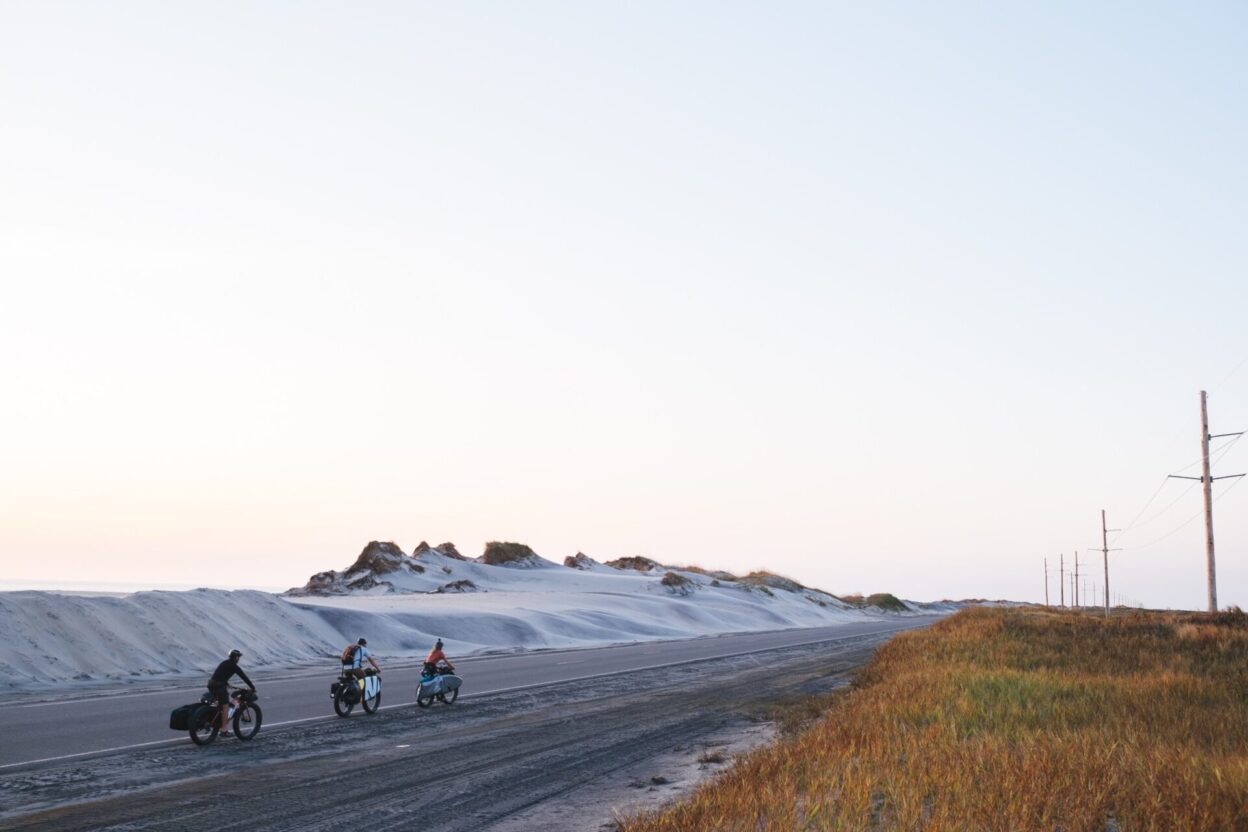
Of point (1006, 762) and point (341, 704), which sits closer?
point (1006, 762)

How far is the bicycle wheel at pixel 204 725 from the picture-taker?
1425 cm

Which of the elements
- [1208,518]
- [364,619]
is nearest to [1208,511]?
[1208,518]

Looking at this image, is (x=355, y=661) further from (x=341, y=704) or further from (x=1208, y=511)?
(x=1208, y=511)

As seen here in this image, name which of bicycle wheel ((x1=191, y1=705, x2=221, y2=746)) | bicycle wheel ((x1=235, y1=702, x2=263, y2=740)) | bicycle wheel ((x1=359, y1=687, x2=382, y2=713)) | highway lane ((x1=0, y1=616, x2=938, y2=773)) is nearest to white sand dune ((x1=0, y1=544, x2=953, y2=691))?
highway lane ((x1=0, y1=616, x2=938, y2=773))

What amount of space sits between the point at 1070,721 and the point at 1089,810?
6182 mm

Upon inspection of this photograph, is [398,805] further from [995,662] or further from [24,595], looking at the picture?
[24,595]

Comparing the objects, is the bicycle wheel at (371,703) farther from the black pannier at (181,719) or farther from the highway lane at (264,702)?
the black pannier at (181,719)

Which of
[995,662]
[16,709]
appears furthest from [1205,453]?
[16,709]

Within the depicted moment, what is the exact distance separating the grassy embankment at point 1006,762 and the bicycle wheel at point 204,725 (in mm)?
7513

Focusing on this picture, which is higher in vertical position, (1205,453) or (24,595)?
(1205,453)

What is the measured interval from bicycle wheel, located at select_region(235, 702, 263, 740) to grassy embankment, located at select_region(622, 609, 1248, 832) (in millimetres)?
7368

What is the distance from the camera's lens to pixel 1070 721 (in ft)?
43.8

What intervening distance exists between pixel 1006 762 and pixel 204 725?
34.7ft

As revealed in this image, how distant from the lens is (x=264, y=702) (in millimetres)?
19734
